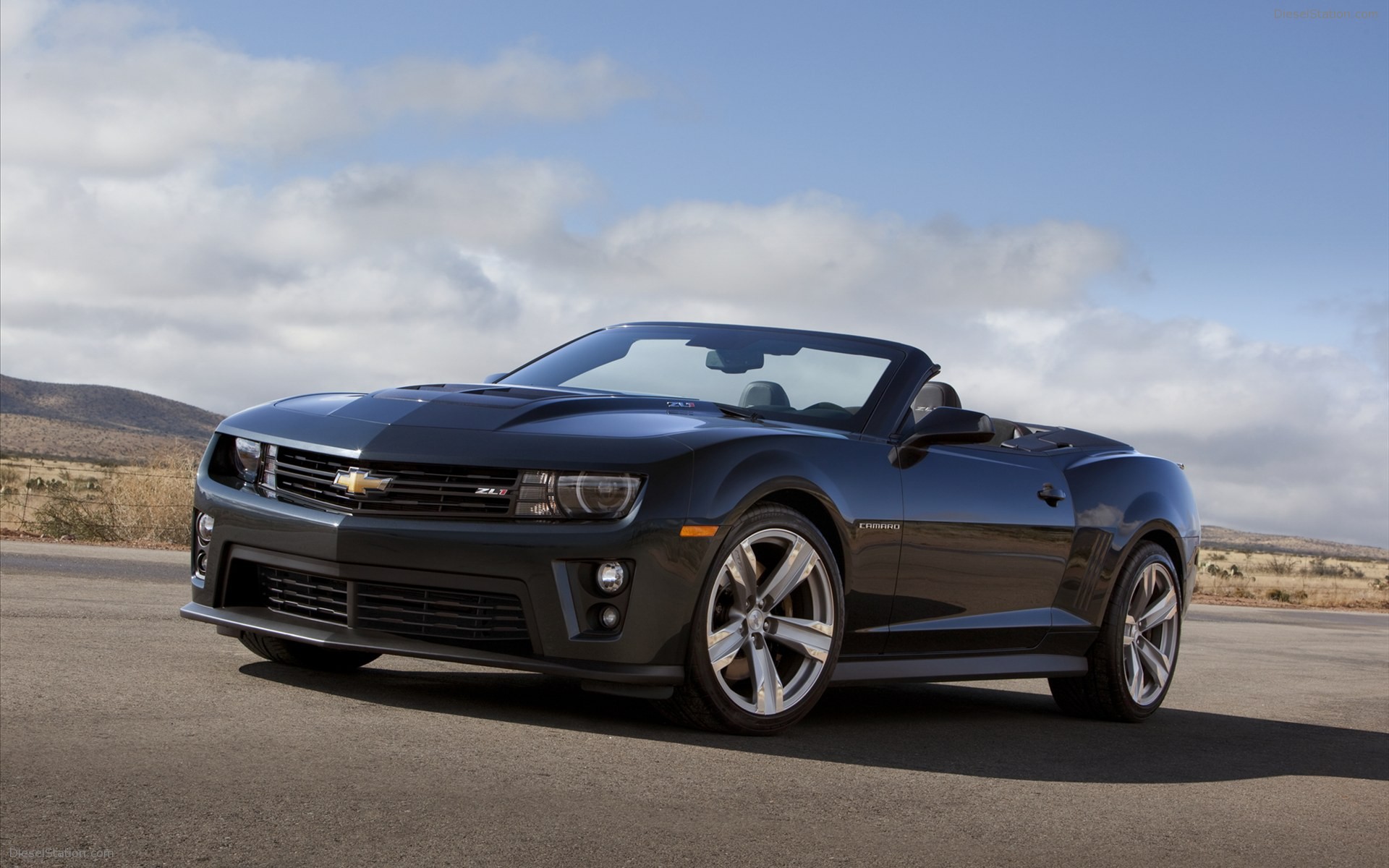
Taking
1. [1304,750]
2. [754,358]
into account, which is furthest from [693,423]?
[1304,750]

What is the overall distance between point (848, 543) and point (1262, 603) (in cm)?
3157

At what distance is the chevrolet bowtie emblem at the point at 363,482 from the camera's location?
5.16 m

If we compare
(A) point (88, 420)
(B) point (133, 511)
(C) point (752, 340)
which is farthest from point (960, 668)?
(A) point (88, 420)

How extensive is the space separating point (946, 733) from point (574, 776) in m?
2.27

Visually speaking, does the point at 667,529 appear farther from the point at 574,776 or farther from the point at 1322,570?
the point at 1322,570

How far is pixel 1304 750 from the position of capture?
6512mm

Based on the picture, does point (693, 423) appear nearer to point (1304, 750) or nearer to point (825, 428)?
point (825, 428)

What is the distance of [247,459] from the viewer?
5.70 metres

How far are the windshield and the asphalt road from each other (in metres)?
1.27

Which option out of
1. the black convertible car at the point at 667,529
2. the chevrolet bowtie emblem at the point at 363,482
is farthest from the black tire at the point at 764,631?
the chevrolet bowtie emblem at the point at 363,482

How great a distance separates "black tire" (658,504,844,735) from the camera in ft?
17.1

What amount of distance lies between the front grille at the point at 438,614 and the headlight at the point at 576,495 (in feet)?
0.99

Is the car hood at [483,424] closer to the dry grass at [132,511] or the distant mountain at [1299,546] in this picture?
the dry grass at [132,511]

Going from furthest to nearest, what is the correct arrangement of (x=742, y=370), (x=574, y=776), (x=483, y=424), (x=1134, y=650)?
(x=1134, y=650)
(x=742, y=370)
(x=483, y=424)
(x=574, y=776)
